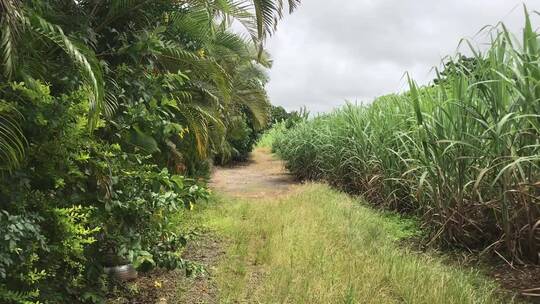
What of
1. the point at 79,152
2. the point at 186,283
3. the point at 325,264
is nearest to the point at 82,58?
the point at 79,152

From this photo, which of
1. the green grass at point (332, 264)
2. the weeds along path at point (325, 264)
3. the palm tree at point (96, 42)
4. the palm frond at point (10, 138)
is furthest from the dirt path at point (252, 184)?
the palm frond at point (10, 138)

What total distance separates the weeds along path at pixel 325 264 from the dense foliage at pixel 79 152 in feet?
1.98

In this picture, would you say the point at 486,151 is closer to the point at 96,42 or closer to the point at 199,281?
the point at 199,281

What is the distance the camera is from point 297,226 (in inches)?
195

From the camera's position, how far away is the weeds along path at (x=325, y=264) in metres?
2.95

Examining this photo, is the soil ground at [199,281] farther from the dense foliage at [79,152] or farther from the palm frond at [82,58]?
the palm frond at [82,58]

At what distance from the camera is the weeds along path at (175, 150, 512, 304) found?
2947 mm

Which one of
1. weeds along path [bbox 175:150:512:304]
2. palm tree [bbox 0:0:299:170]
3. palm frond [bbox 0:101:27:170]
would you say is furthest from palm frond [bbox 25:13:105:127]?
weeds along path [bbox 175:150:512:304]

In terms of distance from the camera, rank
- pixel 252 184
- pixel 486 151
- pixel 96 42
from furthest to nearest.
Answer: pixel 252 184 → pixel 96 42 → pixel 486 151

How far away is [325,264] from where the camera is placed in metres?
3.53

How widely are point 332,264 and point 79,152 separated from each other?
187cm

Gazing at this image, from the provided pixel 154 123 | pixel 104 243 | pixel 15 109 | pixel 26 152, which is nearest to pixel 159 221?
pixel 104 243

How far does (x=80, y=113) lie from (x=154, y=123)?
0.74 meters

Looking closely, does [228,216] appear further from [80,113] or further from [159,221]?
[80,113]
